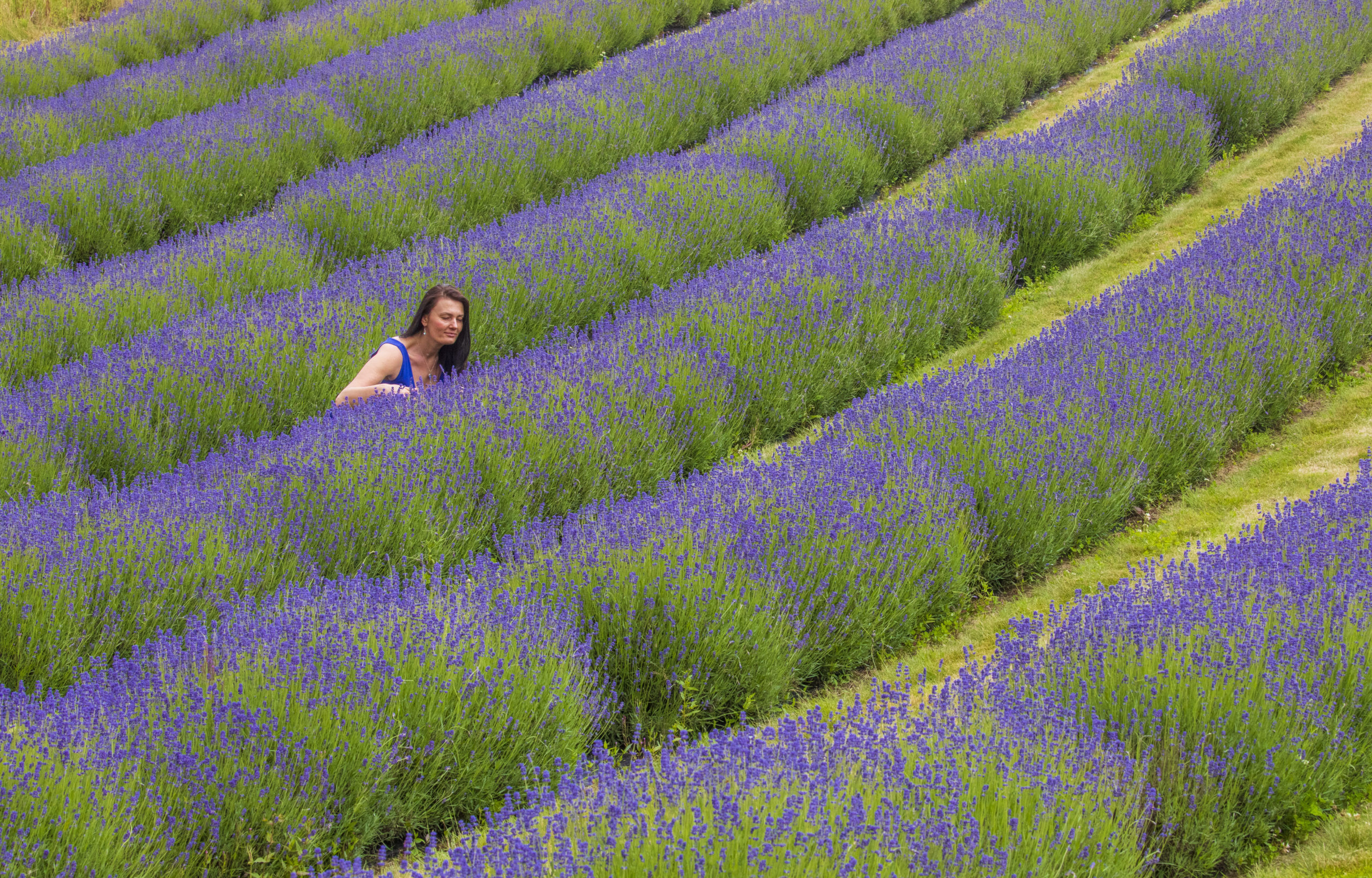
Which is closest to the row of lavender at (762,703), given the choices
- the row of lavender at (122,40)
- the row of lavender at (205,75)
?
the row of lavender at (205,75)

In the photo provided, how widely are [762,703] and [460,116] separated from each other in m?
7.16

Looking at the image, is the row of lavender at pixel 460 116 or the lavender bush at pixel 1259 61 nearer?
the row of lavender at pixel 460 116

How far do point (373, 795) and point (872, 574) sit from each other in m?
1.71

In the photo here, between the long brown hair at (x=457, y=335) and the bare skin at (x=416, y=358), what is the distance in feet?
0.05

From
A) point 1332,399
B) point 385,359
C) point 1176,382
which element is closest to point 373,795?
point 385,359

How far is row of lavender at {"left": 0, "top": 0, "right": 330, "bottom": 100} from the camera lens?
31.4ft

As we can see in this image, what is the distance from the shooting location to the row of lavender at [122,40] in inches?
376

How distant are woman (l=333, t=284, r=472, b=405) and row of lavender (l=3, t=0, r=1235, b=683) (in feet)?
0.79

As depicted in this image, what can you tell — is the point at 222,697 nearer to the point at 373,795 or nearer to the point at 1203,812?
the point at 373,795

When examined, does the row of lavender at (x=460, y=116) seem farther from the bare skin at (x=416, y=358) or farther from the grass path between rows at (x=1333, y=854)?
the grass path between rows at (x=1333, y=854)

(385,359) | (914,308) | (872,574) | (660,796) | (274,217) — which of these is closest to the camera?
(660,796)

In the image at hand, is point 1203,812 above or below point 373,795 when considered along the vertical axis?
below

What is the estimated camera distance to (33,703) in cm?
268

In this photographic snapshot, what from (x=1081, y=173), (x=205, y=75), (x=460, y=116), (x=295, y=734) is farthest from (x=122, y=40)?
(x=295, y=734)
